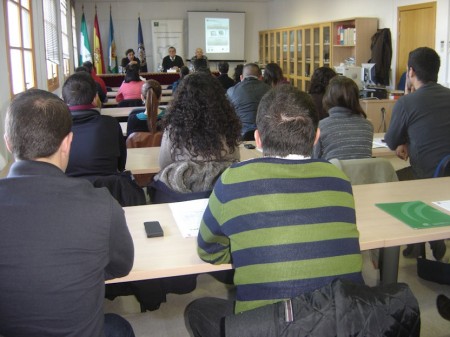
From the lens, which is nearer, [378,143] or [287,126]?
[287,126]

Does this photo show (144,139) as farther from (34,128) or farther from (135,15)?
(135,15)

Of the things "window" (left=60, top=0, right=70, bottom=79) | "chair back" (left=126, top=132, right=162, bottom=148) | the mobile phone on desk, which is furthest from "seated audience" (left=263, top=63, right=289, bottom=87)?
"window" (left=60, top=0, right=70, bottom=79)

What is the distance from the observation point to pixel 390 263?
2236 mm

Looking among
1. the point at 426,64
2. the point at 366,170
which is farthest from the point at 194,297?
the point at 426,64

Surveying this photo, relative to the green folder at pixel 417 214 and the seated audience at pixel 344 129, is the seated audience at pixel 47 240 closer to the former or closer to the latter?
the green folder at pixel 417 214

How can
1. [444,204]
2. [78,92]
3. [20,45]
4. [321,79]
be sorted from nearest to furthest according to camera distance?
[444,204] → [78,92] → [321,79] → [20,45]

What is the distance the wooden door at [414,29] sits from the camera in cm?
691

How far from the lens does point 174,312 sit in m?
2.63

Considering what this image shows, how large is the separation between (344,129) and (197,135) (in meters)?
1.00

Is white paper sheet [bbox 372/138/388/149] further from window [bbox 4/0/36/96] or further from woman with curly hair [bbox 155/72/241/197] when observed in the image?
window [bbox 4/0/36/96]

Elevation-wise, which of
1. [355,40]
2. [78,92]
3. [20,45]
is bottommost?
[78,92]

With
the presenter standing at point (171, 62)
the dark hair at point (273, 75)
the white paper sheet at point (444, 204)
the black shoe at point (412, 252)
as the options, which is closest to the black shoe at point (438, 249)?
the black shoe at point (412, 252)

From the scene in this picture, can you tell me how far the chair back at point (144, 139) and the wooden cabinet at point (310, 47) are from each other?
4.75 m

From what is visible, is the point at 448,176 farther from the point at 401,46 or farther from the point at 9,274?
the point at 401,46
